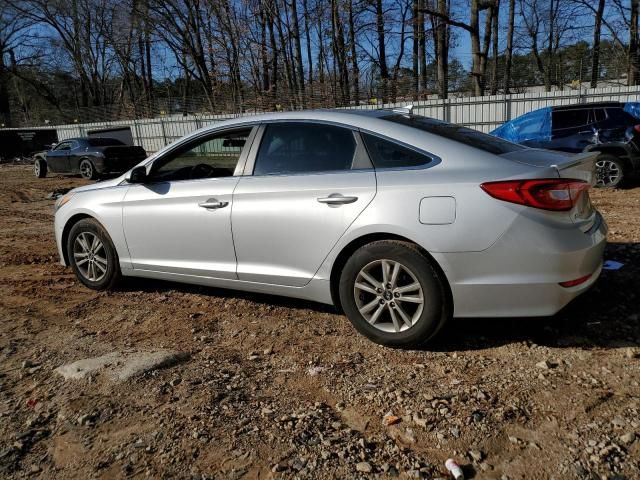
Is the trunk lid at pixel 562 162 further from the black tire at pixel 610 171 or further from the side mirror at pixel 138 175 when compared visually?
the black tire at pixel 610 171

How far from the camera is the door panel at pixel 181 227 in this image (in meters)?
4.07

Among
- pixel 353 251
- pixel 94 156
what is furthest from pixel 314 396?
pixel 94 156

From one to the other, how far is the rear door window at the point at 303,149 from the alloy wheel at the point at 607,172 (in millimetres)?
7401

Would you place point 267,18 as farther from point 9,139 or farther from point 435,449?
point 435,449

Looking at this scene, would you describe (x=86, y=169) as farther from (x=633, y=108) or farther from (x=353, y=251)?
(x=353, y=251)

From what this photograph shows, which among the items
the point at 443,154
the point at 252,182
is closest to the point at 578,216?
the point at 443,154

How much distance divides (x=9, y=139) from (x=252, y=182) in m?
28.7

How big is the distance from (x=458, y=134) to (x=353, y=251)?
3.58 ft

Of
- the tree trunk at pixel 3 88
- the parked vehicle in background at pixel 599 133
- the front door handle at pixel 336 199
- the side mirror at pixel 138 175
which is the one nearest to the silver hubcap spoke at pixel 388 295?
the front door handle at pixel 336 199

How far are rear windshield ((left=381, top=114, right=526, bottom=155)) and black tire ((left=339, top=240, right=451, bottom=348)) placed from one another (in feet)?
2.68

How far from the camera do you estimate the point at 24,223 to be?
9.50 meters

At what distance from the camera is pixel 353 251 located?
3.55m

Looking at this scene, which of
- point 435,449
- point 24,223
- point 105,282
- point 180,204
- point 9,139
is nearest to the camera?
point 435,449

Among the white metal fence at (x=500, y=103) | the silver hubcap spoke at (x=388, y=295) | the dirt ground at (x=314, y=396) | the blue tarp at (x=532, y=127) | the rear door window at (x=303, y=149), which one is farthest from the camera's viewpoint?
the white metal fence at (x=500, y=103)
